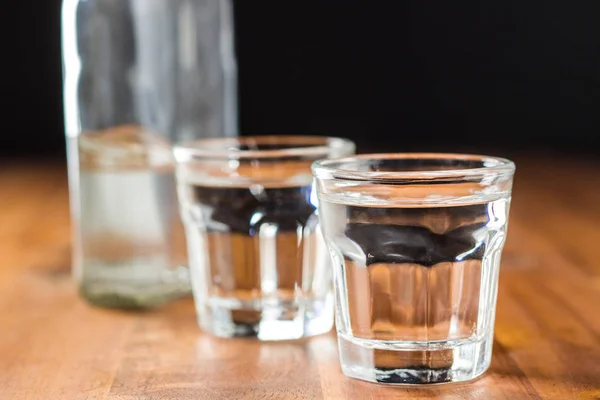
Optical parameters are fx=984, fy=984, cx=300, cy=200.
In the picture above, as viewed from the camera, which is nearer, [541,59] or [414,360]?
[414,360]

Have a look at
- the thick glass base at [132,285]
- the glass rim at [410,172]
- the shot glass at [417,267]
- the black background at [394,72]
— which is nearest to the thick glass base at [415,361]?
the shot glass at [417,267]

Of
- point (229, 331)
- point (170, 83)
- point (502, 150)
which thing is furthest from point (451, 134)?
point (229, 331)

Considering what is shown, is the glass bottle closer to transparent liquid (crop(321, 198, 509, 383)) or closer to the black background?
transparent liquid (crop(321, 198, 509, 383))

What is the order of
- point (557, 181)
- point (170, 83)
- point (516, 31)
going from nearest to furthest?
→ point (170, 83)
point (557, 181)
point (516, 31)

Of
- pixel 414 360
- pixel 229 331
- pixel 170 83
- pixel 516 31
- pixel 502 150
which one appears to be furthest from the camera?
pixel 516 31

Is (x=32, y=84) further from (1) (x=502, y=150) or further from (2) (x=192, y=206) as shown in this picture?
Result: (2) (x=192, y=206)

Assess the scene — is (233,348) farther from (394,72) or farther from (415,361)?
(394,72)

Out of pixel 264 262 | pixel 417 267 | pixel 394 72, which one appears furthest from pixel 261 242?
pixel 394 72
